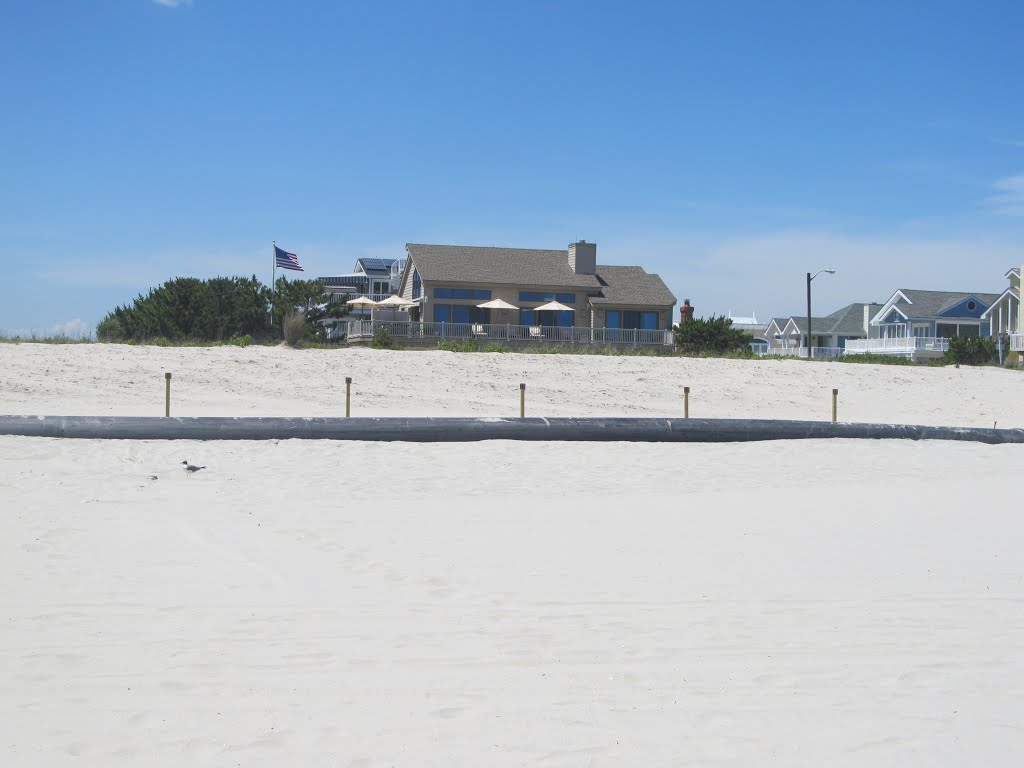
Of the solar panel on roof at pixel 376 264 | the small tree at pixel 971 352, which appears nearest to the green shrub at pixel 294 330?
the small tree at pixel 971 352

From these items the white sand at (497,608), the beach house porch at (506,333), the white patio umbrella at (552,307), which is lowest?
the white sand at (497,608)

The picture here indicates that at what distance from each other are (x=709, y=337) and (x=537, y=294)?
8863mm

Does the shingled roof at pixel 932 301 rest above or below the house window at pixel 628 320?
above

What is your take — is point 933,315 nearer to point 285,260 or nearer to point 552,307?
point 552,307

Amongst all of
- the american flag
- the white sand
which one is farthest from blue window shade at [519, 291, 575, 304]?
the white sand

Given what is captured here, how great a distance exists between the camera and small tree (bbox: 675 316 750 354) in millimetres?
37312

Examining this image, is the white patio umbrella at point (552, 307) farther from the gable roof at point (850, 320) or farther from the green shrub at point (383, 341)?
the gable roof at point (850, 320)

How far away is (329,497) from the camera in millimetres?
10336

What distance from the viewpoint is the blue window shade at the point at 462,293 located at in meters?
41.6

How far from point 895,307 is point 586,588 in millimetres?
58632

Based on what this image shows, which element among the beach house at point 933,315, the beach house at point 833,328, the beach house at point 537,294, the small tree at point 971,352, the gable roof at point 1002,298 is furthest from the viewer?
the beach house at point 833,328

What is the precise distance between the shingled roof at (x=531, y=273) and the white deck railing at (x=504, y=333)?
2.86 m

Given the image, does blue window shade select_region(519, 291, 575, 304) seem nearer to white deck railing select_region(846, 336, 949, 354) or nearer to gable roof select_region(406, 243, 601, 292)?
gable roof select_region(406, 243, 601, 292)

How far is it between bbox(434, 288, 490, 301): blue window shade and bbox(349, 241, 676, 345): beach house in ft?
0.15
